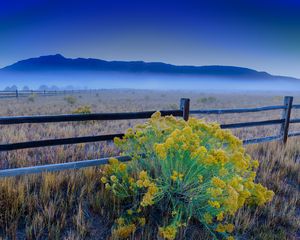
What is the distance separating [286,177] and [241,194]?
255 cm

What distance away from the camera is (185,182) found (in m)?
2.65

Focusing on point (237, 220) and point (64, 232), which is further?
point (237, 220)

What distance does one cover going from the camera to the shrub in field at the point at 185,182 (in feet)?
7.42

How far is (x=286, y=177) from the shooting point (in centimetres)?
440

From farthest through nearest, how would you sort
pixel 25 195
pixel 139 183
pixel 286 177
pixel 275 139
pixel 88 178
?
pixel 275 139, pixel 286 177, pixel 88 178, pixel 25 195, pixel 139 183

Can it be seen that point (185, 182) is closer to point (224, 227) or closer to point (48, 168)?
point (224, 227)

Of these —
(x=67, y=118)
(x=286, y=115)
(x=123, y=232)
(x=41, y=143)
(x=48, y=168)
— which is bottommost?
(x=123, y=232)

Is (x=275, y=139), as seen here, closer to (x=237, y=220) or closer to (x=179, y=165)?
(x=237, y=220)

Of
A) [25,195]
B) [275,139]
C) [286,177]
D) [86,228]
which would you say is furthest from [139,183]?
[275,139]

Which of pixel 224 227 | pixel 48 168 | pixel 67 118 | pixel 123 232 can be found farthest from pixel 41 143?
pixel 224 227

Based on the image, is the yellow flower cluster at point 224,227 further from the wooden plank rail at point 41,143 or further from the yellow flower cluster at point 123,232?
the wooden plank rail at point 41,143

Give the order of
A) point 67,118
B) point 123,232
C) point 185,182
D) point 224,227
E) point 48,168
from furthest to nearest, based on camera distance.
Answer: point 67,118, point 48,168, point 185,182, point 224,227, point 123,232

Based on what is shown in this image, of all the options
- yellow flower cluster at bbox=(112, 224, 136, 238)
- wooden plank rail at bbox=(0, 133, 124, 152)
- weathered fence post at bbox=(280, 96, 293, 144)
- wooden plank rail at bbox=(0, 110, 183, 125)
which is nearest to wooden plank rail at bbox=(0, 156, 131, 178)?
wooden plank rail at bbox=(0, 133, 124, 152)

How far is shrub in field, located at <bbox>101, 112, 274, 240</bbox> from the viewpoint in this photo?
2262mm
